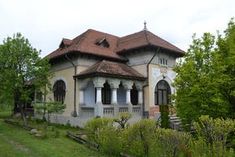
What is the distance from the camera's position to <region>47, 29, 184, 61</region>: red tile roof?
25.5 meters

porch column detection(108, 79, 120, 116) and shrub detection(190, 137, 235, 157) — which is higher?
porch column detection(108, 79, 120, 116)

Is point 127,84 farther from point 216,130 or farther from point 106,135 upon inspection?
point 216,130

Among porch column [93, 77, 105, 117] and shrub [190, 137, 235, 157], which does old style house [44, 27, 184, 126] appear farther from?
shrub [190, 137, 235, 157]

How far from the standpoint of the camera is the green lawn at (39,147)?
1345 centimetres

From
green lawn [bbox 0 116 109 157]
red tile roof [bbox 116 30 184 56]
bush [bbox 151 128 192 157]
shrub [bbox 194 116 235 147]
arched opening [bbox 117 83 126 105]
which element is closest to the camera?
shrub [bbox 194 116 235 147]

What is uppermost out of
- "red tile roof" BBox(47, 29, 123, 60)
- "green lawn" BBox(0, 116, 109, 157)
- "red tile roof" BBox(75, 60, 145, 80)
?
"red tile roof" BBox(47, 29, 123, 60)

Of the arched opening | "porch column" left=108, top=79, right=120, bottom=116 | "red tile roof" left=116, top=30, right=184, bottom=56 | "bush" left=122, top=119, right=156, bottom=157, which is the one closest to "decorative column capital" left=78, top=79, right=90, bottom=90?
"porch column" left=108, top=79, right=120, bottom=116

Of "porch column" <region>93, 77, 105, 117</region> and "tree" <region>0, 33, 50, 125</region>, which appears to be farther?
"porch column" <region>93, 77, 105, 117</region>

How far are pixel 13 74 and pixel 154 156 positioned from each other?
42.2 feet

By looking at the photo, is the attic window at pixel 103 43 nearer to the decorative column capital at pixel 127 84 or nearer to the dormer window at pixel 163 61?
the decorative column capital at pixel 127 84

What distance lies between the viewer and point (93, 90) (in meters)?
26.1

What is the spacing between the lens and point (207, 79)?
13.7 metres

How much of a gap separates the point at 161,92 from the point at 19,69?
12.6 metres

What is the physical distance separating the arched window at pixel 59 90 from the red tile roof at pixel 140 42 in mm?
5818
